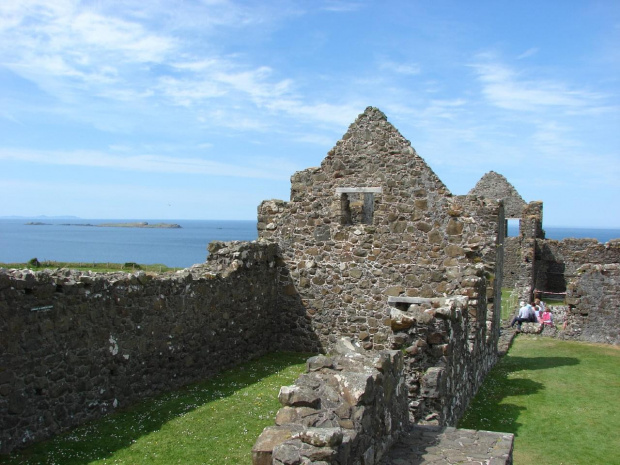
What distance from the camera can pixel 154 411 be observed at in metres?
9.59

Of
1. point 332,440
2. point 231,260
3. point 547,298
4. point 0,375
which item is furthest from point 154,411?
point 547,298

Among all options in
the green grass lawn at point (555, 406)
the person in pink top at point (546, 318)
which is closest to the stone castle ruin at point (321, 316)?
the green grass lawn at point (555, 406)

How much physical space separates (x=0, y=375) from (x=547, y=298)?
30155mm

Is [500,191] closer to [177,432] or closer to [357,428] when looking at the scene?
[177,432]

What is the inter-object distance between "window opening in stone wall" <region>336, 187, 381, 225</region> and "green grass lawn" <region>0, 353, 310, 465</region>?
554 cm

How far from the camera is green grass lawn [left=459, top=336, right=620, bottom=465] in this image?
8812mm

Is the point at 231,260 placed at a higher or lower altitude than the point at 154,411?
higher

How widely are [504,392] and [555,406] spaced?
1395 millimetres

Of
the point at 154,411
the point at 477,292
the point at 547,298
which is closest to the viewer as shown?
the point at 154,411

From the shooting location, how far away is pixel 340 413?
18.2ft

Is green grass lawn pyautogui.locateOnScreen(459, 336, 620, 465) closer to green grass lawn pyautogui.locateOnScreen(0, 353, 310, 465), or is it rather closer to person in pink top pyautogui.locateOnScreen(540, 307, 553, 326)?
green grass lawn pyautogui.locateOnScreen(0, 353, 310, 465)

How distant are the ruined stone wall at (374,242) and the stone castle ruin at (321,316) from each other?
0.04 m

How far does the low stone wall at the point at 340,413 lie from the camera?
487 centimetres

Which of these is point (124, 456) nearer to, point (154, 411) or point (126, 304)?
point (154, 411)
